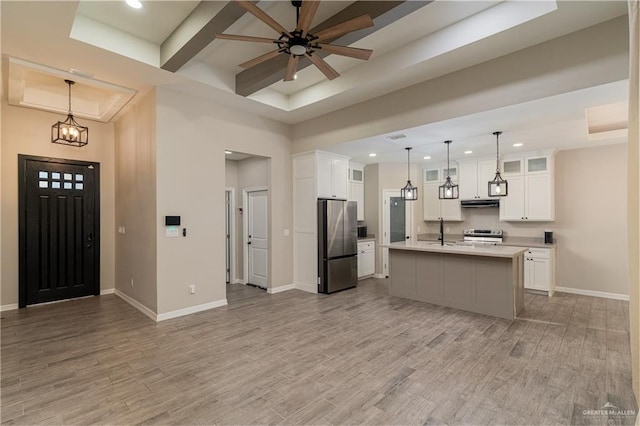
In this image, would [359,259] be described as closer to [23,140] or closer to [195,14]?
[195,14]

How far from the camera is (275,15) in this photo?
11.0 ft

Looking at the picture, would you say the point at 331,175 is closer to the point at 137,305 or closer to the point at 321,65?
the point at 321,65

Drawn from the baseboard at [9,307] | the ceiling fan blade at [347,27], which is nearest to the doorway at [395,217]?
the ceiling fan blade at [347,27]

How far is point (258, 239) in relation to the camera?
6.46 meters

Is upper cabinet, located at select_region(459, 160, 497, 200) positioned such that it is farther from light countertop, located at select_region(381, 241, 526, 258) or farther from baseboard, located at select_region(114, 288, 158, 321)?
baseboard, located at select_region(114, 288, 158, 321)

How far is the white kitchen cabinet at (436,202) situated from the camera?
23.9ft

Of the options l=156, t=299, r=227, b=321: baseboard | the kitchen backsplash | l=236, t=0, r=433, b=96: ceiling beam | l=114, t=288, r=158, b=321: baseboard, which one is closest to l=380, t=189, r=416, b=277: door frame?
the kitchen backsplash

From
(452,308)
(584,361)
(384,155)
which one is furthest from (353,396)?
(384,155)

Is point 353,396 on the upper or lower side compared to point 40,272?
lower

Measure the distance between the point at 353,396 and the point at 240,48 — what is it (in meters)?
4.15

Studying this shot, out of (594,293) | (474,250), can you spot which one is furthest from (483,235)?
(474,250)

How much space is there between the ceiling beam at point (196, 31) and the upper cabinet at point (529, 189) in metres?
5.92

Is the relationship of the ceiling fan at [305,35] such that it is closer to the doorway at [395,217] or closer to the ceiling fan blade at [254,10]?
the ceiling fan blade at [254,10]

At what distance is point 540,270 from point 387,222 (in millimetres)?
3109
